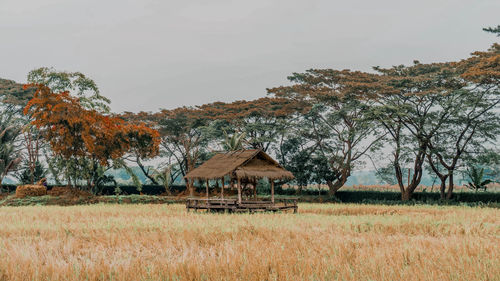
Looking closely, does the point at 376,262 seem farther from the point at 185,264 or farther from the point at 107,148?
the point at 107,148

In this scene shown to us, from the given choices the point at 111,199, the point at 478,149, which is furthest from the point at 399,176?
the point at 111,199

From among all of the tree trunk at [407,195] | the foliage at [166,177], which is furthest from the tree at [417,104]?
the foliage at [166,177]

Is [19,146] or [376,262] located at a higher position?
[19,146]

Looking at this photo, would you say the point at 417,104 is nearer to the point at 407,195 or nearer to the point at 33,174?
the point at 407,195

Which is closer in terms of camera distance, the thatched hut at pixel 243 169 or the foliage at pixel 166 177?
the thatched hut at pixel 243 169

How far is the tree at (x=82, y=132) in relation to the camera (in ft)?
96.6

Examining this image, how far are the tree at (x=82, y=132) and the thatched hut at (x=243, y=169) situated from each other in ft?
26.6

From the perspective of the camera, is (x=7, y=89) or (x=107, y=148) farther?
(x=7, y=89)

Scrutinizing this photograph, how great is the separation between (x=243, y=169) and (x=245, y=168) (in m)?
0.19

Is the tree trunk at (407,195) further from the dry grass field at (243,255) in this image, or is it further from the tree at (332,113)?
the dry grass field at (243,255)

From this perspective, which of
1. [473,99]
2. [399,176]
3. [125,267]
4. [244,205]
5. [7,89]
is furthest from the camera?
[7,89]

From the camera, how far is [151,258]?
9.16 metres

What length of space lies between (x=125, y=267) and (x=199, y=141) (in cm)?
3456

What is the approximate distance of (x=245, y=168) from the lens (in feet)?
79.2
